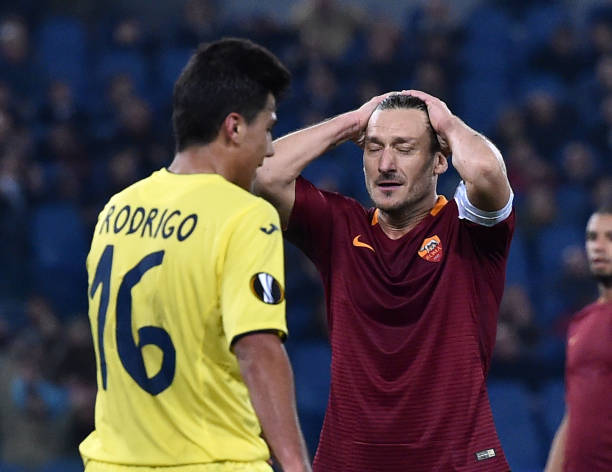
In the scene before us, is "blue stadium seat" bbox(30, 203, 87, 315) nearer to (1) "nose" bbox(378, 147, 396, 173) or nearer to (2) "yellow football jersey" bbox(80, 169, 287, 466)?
(1) "nose" bbox(378, 147, 396, 173)

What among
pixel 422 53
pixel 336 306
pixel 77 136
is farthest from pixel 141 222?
pixel 422 53

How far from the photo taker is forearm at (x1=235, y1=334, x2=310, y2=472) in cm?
272

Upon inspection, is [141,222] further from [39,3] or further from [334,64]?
[39,3]

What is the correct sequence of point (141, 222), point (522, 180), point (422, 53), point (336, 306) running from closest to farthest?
1. point (141, 222)
2. point (336, 306)
3. point (522, 180)
4. point (422, 53)

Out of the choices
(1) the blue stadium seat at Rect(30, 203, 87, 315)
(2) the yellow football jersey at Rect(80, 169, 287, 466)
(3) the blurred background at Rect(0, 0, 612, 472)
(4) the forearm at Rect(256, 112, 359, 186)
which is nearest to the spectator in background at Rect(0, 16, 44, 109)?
(3) the blurred background at Rect(0, 0, 612, 472)

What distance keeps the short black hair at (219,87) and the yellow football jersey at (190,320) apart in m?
0.15

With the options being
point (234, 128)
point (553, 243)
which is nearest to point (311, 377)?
point (553, 243)

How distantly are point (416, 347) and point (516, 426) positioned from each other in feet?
15.2

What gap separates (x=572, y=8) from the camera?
12.7m

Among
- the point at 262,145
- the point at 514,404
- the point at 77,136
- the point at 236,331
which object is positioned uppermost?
the point at 77,136

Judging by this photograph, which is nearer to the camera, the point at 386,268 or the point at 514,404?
the point at 386,268

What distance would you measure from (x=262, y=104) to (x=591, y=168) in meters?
7.78

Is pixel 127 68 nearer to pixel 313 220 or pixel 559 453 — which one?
pixel 559 453

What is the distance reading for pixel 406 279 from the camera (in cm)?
390
